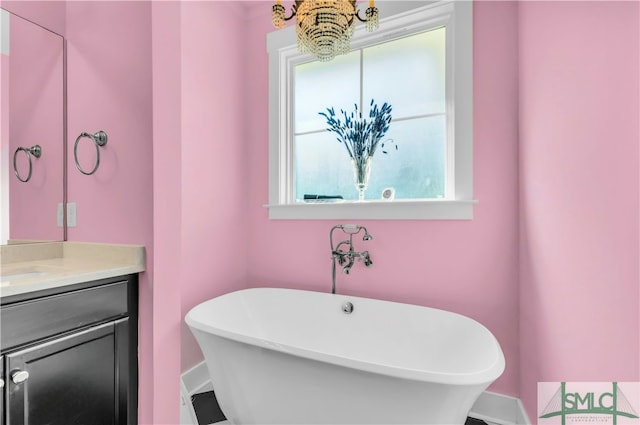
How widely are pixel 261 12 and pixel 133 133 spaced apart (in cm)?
119

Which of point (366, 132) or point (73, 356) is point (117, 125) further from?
point (366, 132)

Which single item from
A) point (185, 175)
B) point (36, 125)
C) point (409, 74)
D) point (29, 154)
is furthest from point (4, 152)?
point (409, 74)

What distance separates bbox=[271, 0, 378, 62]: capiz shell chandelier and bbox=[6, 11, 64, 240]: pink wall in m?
1.49

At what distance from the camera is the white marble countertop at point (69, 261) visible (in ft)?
4.29

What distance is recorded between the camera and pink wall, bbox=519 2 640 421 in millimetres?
665

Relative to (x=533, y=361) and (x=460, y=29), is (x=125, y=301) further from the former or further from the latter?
(x=460, y=29)

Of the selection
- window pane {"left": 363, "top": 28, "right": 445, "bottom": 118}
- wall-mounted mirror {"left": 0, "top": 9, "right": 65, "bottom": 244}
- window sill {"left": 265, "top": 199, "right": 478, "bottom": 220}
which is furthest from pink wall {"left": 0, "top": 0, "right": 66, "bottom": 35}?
window pane {"left": 363, "top": 28, "right": 445, "bottom": 118}

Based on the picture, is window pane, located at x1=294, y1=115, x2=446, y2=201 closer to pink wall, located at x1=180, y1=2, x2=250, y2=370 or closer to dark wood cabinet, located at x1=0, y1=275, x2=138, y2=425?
pink wall, located at x1=180, y1=2, x2=250, y2=370

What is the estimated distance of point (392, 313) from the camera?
59.8 inches

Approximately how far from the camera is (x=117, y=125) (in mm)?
1644

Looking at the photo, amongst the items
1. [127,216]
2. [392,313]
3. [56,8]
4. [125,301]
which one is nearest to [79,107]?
[56,8]

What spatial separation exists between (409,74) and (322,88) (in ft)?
1.88

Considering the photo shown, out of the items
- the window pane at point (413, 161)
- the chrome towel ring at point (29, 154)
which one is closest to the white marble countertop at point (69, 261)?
the chrome towel ring at point (29, 154)

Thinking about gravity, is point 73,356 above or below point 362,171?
below
